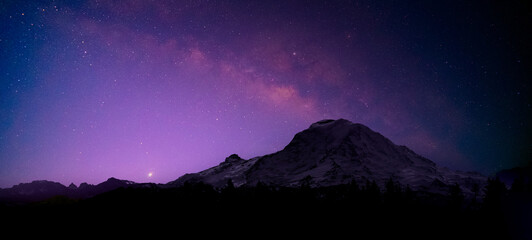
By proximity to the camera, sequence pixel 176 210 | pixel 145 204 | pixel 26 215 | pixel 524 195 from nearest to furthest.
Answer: pixel 26 215 → pixel 176 210 → pixel 145 204 → pixel 524 195

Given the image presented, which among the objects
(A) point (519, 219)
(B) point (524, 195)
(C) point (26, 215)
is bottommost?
(A) point (519, 219)

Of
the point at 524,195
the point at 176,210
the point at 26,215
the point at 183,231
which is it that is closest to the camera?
the point at 183,231

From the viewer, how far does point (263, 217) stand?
106750 mm

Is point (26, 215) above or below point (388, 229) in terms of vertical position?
above

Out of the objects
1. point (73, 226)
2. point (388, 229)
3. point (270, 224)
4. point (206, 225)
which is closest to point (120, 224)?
point (73, 226)

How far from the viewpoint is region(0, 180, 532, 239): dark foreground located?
3782 inches

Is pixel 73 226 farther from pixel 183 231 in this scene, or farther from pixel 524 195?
pixel 524 195

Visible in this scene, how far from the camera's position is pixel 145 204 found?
382 feet

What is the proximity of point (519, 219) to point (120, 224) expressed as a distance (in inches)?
7160

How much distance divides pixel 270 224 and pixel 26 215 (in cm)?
8535

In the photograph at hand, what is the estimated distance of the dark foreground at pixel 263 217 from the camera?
315 ft

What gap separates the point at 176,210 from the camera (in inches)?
4291

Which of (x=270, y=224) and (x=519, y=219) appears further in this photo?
(x=519, y=219)

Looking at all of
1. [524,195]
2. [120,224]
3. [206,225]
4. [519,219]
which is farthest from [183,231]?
[524,195]
